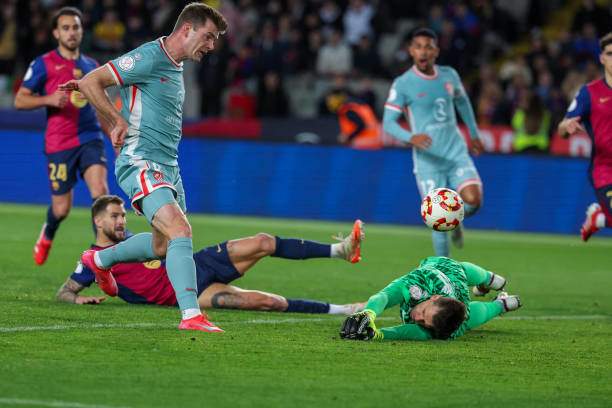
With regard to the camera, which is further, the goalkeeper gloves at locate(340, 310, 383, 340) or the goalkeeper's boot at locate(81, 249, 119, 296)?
the goalkeeper's boot at locate(81, 249, 119, 296)

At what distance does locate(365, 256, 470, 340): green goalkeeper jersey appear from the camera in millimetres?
8547

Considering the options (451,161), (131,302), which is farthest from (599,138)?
(131,302)

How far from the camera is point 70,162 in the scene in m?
12.9

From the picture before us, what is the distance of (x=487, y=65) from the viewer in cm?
2512

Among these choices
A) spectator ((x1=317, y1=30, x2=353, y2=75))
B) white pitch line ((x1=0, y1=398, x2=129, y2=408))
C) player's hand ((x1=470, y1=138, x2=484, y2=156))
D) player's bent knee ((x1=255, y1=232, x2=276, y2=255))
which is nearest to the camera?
white pitch line ((x1=0, y1=398, x2=129, y2=408))

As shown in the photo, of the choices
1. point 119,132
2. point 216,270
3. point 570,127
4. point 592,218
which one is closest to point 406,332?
point 216,270

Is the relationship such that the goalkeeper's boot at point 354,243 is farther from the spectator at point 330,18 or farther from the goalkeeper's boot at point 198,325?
the spectator at point 330,18

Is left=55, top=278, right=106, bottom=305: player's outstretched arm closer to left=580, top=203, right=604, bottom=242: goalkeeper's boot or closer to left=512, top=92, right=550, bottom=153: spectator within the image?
left=580, top=203, right=604, bottom=242: goalkeeper's boot

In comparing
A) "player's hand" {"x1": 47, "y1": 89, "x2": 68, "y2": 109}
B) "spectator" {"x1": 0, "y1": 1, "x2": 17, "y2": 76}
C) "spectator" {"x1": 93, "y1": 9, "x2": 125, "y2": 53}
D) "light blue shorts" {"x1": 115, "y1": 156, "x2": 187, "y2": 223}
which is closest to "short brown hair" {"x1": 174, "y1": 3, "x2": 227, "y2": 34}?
"light blue shorts" {"x1": 115, "y1": 156, "x2": 187, "y2": 223}

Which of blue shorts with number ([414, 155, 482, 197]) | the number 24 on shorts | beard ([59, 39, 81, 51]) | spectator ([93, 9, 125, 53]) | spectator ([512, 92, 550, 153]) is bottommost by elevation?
the number 24 on shorts

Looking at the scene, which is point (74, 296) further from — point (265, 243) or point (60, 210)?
point (60, 210)

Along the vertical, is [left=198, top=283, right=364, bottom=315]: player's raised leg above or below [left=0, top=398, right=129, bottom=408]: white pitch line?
below

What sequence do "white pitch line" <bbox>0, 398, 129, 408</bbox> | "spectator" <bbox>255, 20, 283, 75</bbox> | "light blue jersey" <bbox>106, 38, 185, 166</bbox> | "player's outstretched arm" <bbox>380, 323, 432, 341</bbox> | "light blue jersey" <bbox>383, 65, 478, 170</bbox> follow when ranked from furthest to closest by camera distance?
"spectator" <bbox>255, 20, 283, 75</bbox>
"light blue jersey" <bbox>383, 65, 478, 170</bbox>
"light blue jersey" <bbox>106, 38, 185, 166</bbox>
"player's outstretched arm" <bbox>380, 323, 432, 341</bbox>
"white pitch line" <bbox>0, 398, 129, 408</bbox>

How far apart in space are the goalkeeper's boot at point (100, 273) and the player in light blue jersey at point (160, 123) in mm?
749
